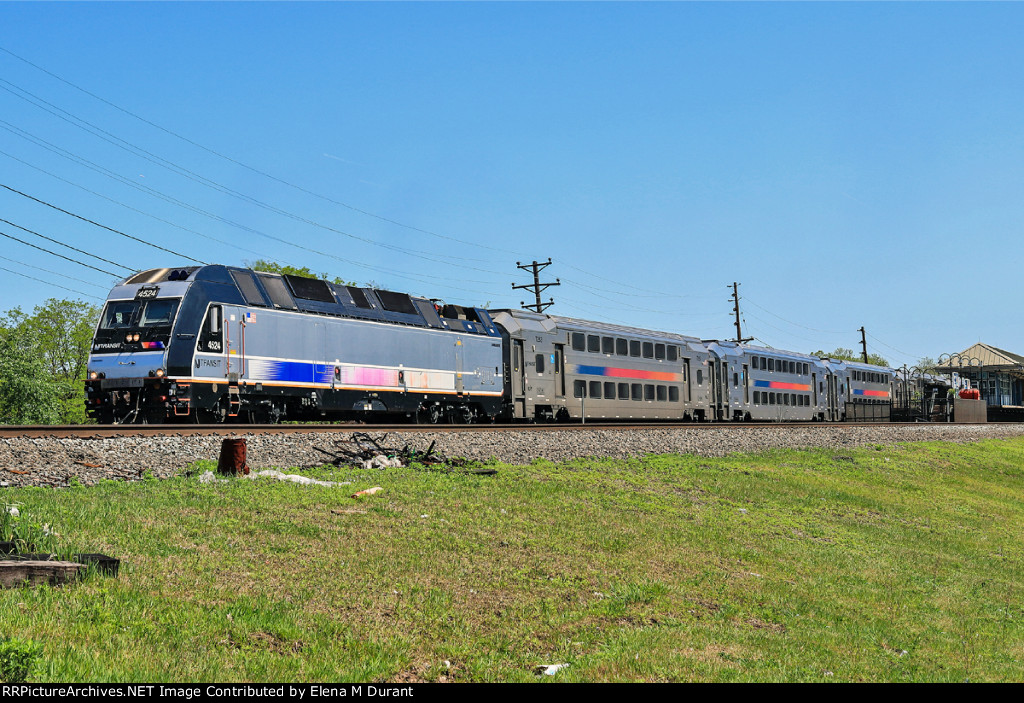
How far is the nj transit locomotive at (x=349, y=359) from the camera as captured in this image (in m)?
22.1

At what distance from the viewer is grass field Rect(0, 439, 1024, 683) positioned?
6.86 m

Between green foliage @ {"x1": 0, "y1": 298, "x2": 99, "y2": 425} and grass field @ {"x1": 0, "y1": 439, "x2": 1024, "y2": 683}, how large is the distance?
211 feet

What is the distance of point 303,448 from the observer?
16.6 m

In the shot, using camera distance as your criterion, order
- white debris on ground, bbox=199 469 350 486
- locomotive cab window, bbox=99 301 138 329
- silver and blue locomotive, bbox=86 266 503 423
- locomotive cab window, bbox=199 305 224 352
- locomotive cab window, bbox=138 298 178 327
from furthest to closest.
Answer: locomotive cab window, bbox=99 301 138 329 → locomotive cab window, bbox=199 305 224 352 → locomotive cab window, bbox=138 298 178 327 → silver and blue locomotive, bbox=86 266 503 423 → white debris on ground, bbox=199 469 350 486

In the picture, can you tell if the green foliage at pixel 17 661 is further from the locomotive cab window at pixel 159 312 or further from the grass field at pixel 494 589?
the locomotive cab window at pixel 159 312

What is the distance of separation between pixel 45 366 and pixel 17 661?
3033 inches

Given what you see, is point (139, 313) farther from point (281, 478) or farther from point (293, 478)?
point (293, 478)

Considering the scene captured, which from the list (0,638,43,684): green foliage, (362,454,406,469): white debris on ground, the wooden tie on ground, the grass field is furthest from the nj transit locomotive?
(0,638,43,684): green foliage

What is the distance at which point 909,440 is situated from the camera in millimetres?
36094

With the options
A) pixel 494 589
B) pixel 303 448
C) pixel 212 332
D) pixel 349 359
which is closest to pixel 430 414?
pixel 349 359

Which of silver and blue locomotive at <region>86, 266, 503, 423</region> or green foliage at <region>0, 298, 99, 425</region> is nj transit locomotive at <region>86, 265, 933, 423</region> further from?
green foliage at <region>0, 298, 99, 425</region>
